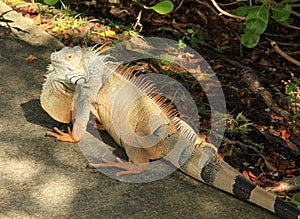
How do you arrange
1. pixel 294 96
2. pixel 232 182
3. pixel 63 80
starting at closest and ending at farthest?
pixel 232 182 < pixel 63 80 < pixel 294 96

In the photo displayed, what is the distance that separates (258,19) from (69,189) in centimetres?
190

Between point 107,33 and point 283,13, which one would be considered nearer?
point 283,13

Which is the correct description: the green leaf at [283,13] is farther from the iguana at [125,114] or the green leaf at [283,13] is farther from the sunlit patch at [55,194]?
the sunlit patch at [55,194]

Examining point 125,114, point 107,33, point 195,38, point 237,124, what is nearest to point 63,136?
point 125,114

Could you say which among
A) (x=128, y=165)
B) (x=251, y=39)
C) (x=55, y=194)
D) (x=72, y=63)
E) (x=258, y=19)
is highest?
(x=258, y=19)

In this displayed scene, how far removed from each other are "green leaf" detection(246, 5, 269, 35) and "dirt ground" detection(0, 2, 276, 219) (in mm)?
1280

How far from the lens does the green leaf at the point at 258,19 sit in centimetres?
383

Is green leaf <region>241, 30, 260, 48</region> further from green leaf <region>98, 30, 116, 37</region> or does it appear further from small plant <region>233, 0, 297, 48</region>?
green leaf <region>98, 30, 116, 37</region>

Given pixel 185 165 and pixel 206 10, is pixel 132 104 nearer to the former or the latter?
pixel 185 165

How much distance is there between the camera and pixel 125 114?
11.8 feet

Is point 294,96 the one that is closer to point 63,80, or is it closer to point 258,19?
point 258,19

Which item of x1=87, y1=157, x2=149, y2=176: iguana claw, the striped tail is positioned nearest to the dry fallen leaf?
x1=87, y1=157, x2=149, y2=176: iguana claw

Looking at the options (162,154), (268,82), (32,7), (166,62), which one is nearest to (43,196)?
(162,154)

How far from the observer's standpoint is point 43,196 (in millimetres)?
3229
